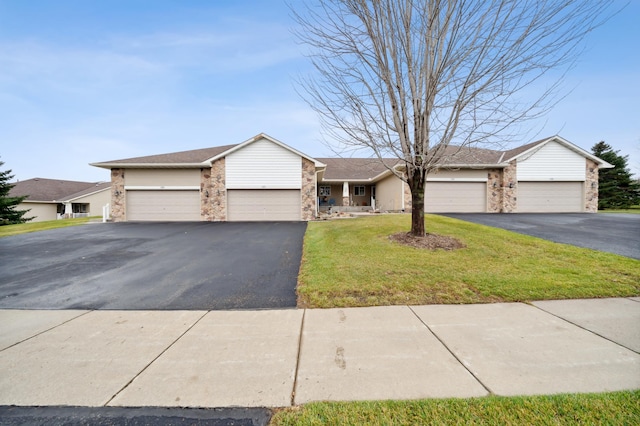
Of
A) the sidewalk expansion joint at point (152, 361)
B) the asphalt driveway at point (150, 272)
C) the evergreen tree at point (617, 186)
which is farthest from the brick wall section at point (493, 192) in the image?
the evergreen tree at point (617, 186)

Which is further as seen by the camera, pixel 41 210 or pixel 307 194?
pixel 41 210

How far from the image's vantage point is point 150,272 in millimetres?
5895

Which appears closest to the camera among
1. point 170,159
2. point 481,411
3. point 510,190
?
point 481,411

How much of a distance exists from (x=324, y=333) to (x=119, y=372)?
220cm

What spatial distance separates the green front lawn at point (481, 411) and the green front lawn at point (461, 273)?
2079 mm

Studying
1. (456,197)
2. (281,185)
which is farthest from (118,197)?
A: (456,197)

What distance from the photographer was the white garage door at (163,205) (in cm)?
1569

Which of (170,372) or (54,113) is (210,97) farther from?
(170,372)

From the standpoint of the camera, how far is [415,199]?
314 inches

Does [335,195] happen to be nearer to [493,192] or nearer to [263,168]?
[263,168]

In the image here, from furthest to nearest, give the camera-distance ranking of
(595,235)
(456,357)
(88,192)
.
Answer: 1. (88,192)
2. (595,235)
3. (456,357)

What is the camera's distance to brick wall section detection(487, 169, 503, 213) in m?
17.0

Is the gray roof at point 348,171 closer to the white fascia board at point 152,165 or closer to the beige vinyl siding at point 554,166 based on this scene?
the beige vinyl siding at point 554,166

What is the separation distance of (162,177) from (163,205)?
5.85ft
